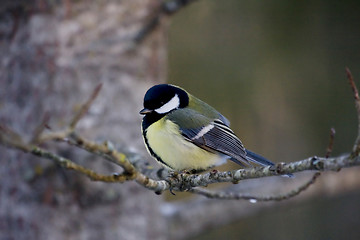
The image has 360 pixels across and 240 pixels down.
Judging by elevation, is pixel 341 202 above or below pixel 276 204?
below

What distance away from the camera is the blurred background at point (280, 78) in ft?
13.5

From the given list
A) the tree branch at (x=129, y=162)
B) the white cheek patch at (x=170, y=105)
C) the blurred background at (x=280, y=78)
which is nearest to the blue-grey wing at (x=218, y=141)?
the white cheek patch at (x=170, y=105)

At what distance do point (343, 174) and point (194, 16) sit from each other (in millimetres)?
2248

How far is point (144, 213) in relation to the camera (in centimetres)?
213

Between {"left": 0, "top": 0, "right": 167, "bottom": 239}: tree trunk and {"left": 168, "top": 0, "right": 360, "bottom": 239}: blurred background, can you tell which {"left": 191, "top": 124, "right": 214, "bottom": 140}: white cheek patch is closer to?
{"left": 0, "top": 0, "right": 167, "bottom": 239}: tree trunk

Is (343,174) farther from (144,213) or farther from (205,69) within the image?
(205,69)

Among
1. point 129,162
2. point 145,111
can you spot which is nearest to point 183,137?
point 145,111

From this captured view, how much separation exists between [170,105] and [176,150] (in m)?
0.23

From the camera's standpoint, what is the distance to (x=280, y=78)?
4285mm

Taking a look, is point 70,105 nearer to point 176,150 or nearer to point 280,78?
point 176,150

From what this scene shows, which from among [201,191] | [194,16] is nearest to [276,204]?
[201,191]

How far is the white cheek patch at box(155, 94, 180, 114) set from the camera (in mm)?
1729

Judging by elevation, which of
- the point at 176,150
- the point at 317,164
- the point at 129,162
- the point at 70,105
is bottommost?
the point at 70,105

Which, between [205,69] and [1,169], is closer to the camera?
[1,169]
